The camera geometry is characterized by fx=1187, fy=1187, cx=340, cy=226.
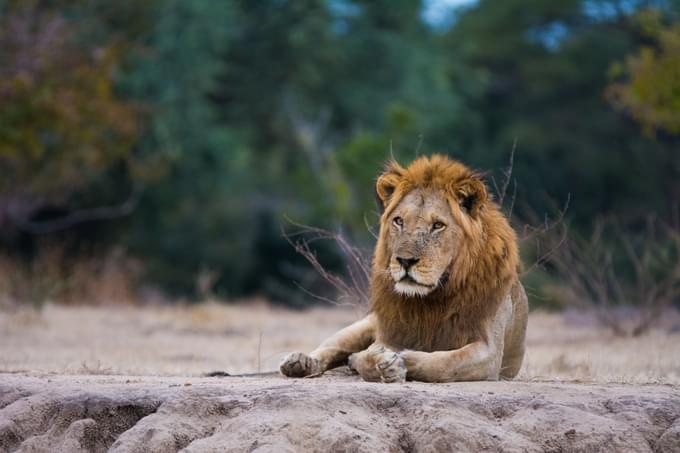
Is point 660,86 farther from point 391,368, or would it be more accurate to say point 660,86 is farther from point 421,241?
point 391,368

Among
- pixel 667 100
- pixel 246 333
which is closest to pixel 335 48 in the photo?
pixel 667 100

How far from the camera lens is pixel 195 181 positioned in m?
25.8

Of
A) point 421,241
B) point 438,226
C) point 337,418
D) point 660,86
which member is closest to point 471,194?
point 438,226

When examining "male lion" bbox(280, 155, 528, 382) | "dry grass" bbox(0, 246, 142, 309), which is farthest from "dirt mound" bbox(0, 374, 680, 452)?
"dry grass" bbox(0, 246, 142, 309)

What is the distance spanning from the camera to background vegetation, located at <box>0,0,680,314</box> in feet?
65.6

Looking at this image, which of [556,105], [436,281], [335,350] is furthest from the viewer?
[556,105]

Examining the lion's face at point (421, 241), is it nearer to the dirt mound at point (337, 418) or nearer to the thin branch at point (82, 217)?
the dirt mound at point (337, 418)

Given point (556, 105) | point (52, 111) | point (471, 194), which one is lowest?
point (471, 194)

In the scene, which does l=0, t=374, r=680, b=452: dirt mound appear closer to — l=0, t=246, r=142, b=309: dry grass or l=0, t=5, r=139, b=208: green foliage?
l=0, t=246, r=142, b=309: dry grass

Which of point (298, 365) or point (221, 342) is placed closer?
point (298, 365)

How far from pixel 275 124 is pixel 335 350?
850 inches

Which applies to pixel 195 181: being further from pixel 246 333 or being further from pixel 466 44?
pixel 246 333

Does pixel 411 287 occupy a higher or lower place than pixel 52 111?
lower

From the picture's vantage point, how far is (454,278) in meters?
6.31
